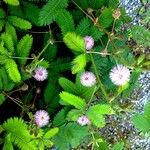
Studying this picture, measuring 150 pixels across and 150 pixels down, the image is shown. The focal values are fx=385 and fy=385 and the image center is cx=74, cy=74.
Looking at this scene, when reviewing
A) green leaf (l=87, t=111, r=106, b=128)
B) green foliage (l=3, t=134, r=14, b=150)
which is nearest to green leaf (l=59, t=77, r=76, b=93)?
green leaf (l=87, t=111, r=106, b=128)

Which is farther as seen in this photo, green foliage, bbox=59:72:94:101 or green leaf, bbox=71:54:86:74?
green foliage, bbox=59:72:94:101

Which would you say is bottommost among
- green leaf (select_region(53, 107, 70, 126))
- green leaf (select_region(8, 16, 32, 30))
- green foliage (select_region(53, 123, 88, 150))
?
green foliage (select_region(53, 123, 88, 150))

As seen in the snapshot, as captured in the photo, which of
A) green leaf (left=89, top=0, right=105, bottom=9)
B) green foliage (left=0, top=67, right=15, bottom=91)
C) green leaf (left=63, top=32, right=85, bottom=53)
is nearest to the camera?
green leaf (left=63, top=32, right=85, bottom=53)

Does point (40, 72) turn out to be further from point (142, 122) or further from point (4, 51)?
point (142, 122)

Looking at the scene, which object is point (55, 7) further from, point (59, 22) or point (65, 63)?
point (65, 63)

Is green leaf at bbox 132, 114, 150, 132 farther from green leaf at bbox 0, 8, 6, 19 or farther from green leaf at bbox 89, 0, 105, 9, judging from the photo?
green leaf at bbox 0, 8, 6, 19

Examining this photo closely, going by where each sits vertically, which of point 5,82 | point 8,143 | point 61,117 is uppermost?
point 5,82

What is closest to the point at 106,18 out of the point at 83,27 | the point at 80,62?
the point at 83,27
